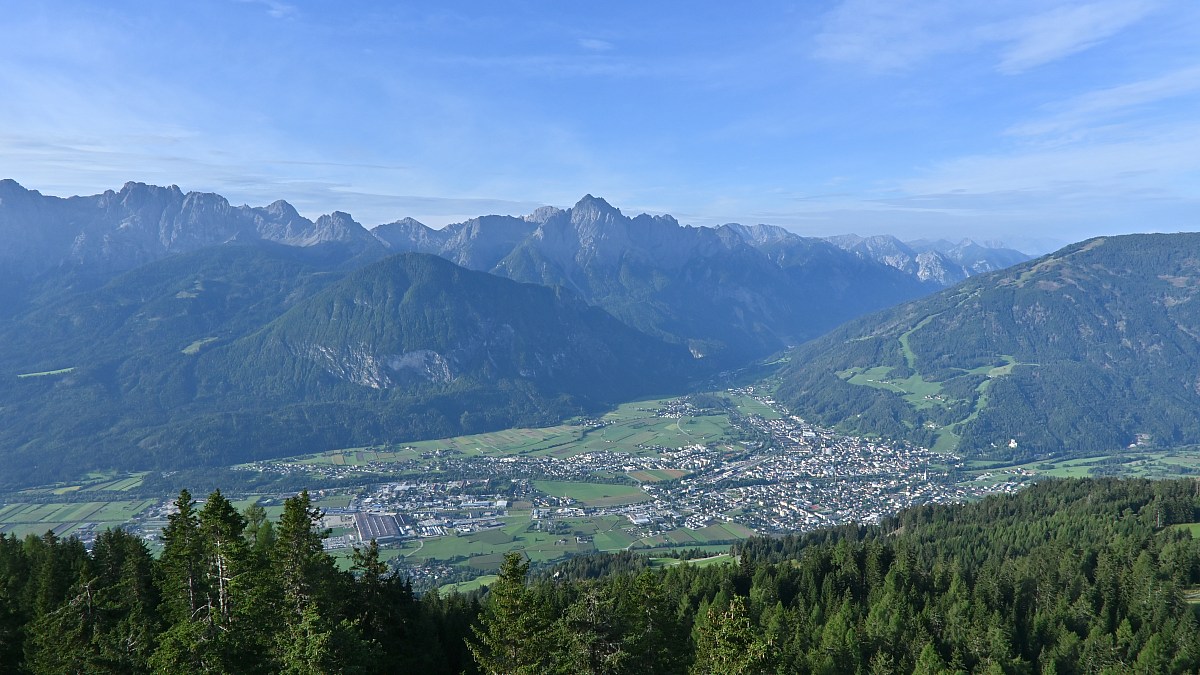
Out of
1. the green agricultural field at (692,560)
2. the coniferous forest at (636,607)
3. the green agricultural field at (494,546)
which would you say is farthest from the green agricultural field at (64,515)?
the green agricultural field at (692,560)

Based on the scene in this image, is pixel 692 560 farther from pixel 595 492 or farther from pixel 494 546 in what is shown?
pixel 595 492

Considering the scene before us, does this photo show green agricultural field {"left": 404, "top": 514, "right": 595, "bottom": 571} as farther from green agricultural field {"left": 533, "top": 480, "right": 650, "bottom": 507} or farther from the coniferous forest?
the coniferous forest

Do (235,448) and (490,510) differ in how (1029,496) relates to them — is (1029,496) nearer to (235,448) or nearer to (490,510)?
(490,510)

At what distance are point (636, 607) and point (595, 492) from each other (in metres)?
124

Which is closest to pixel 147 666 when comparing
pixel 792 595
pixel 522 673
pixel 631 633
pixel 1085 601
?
pixel 522 673

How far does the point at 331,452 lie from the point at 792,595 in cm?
16330

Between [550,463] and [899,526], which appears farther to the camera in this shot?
[550,463]

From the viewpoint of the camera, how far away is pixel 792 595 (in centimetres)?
5997

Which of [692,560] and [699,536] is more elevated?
[692,560]

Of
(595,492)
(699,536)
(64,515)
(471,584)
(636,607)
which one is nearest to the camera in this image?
(636,607)

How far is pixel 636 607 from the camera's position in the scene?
2970cm

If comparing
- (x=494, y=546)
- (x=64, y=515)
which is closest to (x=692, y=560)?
(x=494, y=546)

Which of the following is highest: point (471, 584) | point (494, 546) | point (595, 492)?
point (471, 584)

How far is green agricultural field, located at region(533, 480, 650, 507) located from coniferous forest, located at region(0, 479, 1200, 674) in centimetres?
5784
